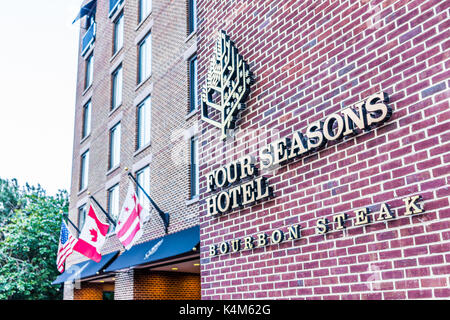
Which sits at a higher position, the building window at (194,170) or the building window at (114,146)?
the building window at (114,146)

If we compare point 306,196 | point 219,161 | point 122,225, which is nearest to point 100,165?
point 122,225

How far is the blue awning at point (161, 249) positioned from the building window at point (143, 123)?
3895 millimetres

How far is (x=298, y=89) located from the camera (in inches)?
207

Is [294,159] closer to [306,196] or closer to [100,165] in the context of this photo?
[306,196]

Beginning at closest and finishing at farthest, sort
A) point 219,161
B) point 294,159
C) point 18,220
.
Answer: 1. point 294,159
2. point 219,161
3. point 18,220

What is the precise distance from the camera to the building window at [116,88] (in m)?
21.3

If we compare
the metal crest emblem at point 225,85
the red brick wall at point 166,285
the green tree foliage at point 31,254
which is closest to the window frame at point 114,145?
the red brick wall at point 166,285

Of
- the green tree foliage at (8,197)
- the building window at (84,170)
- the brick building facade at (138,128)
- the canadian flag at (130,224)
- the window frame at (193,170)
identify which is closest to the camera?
the canadian flag at (130,224)

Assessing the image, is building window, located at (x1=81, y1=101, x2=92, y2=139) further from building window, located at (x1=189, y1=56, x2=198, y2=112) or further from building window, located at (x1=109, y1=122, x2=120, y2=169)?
building window, located at (x1=189, y1=56, x2=198, y2=112)

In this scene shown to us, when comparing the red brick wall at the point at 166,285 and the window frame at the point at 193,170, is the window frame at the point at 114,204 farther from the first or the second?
the window frame at the point at 193,170

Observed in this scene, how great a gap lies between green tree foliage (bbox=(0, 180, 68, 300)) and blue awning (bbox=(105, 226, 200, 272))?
1533cm

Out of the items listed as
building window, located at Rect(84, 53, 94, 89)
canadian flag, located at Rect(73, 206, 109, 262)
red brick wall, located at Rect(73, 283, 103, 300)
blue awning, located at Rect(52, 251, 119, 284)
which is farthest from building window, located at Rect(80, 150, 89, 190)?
canadian flag, located at Rect(73, 206, 109, 262)

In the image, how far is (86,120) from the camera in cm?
2528

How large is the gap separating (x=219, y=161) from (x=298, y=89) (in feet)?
4.93
